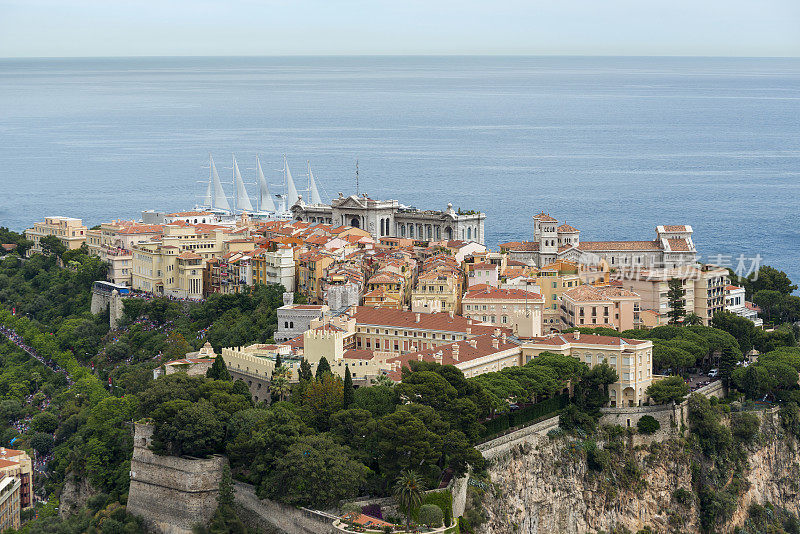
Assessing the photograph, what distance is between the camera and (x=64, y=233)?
81375 mm

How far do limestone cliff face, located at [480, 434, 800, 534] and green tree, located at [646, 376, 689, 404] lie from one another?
170cm

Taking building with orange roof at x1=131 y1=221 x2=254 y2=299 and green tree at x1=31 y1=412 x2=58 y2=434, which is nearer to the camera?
green tree at x1=31 y1=412 x2=58 y2=434

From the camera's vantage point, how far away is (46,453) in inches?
2183

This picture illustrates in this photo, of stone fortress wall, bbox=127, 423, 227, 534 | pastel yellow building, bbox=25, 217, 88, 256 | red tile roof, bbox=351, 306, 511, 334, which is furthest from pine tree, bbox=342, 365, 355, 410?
pastel yellow building, bbox=25, 217, 88, 256

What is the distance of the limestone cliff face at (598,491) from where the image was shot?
43.8 meters

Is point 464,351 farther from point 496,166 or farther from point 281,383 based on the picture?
point 496,166

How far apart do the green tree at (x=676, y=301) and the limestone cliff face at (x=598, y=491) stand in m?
9.50

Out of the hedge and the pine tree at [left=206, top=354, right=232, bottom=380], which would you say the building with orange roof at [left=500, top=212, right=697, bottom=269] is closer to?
A: the hedge

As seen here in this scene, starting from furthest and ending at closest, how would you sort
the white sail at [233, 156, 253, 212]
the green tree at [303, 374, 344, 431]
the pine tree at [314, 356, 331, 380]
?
the white sail at [233, 156, 253, 212], the pine tree at [314, 356, 331, 380], the green tree at [303, 374, 344, 431]

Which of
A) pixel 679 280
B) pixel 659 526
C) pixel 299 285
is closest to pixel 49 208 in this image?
pixel 299 285

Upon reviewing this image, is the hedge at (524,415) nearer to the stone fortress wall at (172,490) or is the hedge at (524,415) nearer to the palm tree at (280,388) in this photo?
the palm tree at (280,388)

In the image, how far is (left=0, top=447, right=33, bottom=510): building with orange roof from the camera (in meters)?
50.4

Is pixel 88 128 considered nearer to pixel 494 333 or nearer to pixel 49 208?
pixel 49 208

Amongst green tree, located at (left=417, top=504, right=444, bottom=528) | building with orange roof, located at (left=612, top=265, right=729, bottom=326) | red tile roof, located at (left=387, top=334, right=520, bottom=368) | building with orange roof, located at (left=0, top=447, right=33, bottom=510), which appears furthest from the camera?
building with orange roof, located at (left=612, top=265, right=729, bottom=326)
